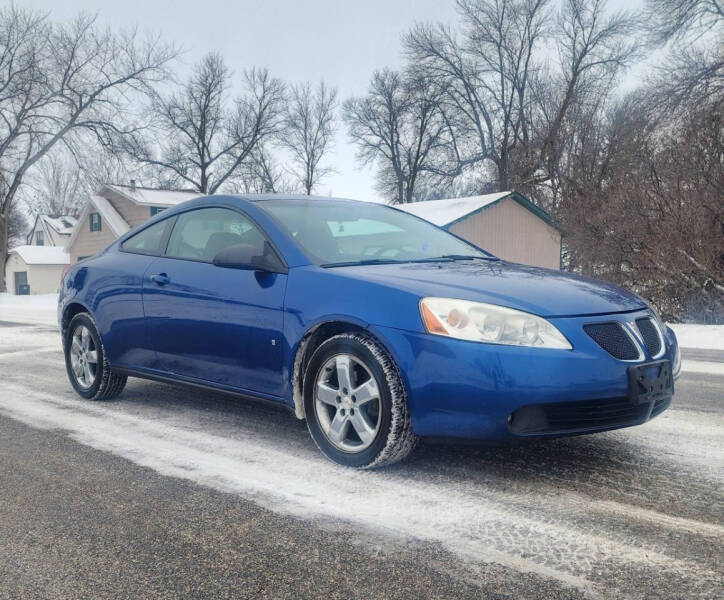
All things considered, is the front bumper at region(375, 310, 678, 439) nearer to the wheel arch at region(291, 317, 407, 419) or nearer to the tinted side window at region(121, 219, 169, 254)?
the wheel arch at region(291, 317, 407, 419)

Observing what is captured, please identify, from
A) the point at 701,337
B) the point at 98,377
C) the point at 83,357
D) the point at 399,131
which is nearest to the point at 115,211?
the point at 399,131

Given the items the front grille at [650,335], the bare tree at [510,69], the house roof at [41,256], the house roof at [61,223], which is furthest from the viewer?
the house roof at [61,223]

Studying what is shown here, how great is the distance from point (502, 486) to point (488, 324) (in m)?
0.75

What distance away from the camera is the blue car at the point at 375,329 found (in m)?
3.29

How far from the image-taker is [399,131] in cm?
5197

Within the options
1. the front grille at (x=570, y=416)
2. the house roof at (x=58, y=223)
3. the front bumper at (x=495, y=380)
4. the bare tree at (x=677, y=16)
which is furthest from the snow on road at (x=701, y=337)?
the house roof at (x=58, y=223)

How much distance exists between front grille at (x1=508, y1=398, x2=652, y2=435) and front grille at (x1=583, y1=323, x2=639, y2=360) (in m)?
0.21

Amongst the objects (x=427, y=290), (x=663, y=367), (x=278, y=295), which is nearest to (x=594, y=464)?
(x=663, y=367)

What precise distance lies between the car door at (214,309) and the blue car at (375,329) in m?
0.01

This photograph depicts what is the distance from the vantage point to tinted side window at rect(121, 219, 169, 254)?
5254mm

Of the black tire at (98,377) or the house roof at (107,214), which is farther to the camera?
the house roof at (107,214)

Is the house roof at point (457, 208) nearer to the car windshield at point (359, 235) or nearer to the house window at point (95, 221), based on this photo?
the house window at point (95, 221)

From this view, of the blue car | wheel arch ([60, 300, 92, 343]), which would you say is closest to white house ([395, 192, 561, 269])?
wheel arch ([60, 300, 92, 343])

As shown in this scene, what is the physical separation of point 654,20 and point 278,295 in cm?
2178
